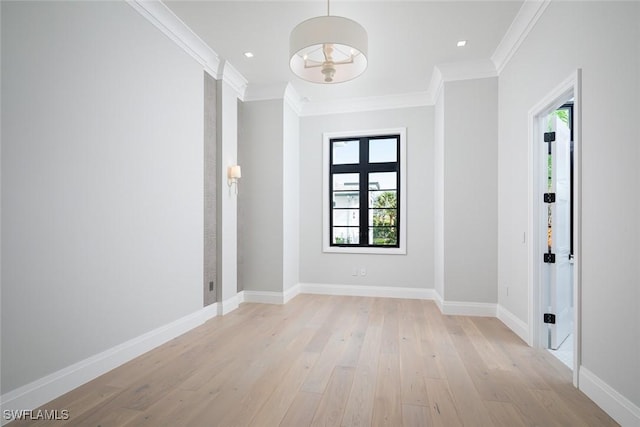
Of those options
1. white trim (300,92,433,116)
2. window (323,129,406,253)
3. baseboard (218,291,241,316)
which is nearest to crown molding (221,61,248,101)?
white trim (300,92,433,116)

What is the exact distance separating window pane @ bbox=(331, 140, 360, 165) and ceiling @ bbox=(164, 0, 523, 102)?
114 centimetres

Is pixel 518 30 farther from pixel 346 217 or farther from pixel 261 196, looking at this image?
pixel 261 196

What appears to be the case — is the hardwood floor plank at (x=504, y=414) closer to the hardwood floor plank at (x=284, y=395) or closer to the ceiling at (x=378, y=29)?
the hardwood floor plank at (x=284, y=395)

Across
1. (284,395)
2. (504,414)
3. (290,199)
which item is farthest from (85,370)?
(290,199)

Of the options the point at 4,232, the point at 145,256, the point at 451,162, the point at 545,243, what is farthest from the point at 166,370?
the point at 451,162

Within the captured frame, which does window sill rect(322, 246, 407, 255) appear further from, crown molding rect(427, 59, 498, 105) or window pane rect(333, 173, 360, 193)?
crown molding rect(427, 59, 498, 105)

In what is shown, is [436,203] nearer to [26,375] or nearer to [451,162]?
[451,162]

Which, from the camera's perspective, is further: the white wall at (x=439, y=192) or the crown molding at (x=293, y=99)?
the crown molding at (x=293, y=99)

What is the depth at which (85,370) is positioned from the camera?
226 centimetres

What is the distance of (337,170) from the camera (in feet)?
17.2

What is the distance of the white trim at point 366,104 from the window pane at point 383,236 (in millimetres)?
1839

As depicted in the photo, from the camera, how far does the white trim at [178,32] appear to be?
2799 millimetres

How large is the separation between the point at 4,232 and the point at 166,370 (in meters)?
1.41

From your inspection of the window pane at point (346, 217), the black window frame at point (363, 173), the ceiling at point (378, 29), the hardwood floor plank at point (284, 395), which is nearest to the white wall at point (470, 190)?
the ceiling at point (378, 29)
